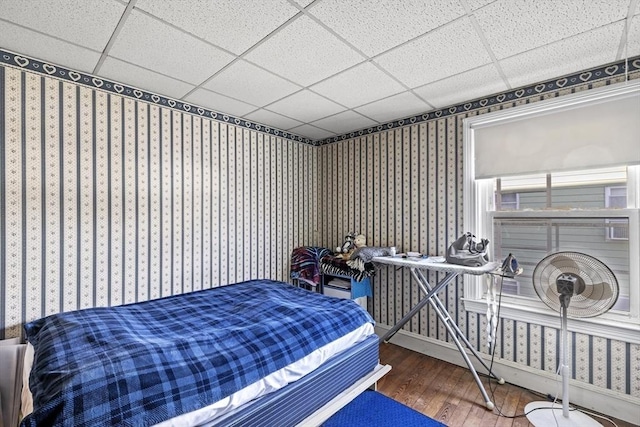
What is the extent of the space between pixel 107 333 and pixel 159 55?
163 centimetres

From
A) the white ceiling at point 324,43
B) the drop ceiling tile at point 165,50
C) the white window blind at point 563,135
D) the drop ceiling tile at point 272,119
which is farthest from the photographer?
the drop ceiling tile at point 272,119

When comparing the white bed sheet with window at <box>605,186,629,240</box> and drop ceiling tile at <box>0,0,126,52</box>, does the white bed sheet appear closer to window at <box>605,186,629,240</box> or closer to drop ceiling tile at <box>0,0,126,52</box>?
drop ceiling tile at <box>0,0,126,52</box>

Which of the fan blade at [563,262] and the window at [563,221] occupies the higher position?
the window at [563,221]

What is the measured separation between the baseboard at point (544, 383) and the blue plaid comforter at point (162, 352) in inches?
48.3

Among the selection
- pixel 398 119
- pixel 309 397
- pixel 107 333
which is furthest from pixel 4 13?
pixel 398 119

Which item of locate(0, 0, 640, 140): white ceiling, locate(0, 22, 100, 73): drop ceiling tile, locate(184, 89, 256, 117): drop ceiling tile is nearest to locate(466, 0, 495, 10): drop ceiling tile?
locate(0, 0, 640, 140): white ceiling

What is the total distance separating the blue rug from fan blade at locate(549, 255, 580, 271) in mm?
1232

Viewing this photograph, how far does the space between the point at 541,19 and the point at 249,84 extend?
1.82 m

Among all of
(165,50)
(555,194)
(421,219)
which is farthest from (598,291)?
(165,50)

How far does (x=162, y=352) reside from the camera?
1319mm

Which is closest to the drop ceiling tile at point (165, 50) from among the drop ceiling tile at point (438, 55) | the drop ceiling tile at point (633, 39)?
the drop ceiling tile at point (438, 55)

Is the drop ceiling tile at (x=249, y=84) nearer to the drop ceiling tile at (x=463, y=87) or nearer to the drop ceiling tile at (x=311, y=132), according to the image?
the drop ceiling tile at (x=311, y=132)

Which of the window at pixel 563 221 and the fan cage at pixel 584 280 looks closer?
the fan cage at pixel 584 280

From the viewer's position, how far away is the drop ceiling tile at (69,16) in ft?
4.72
